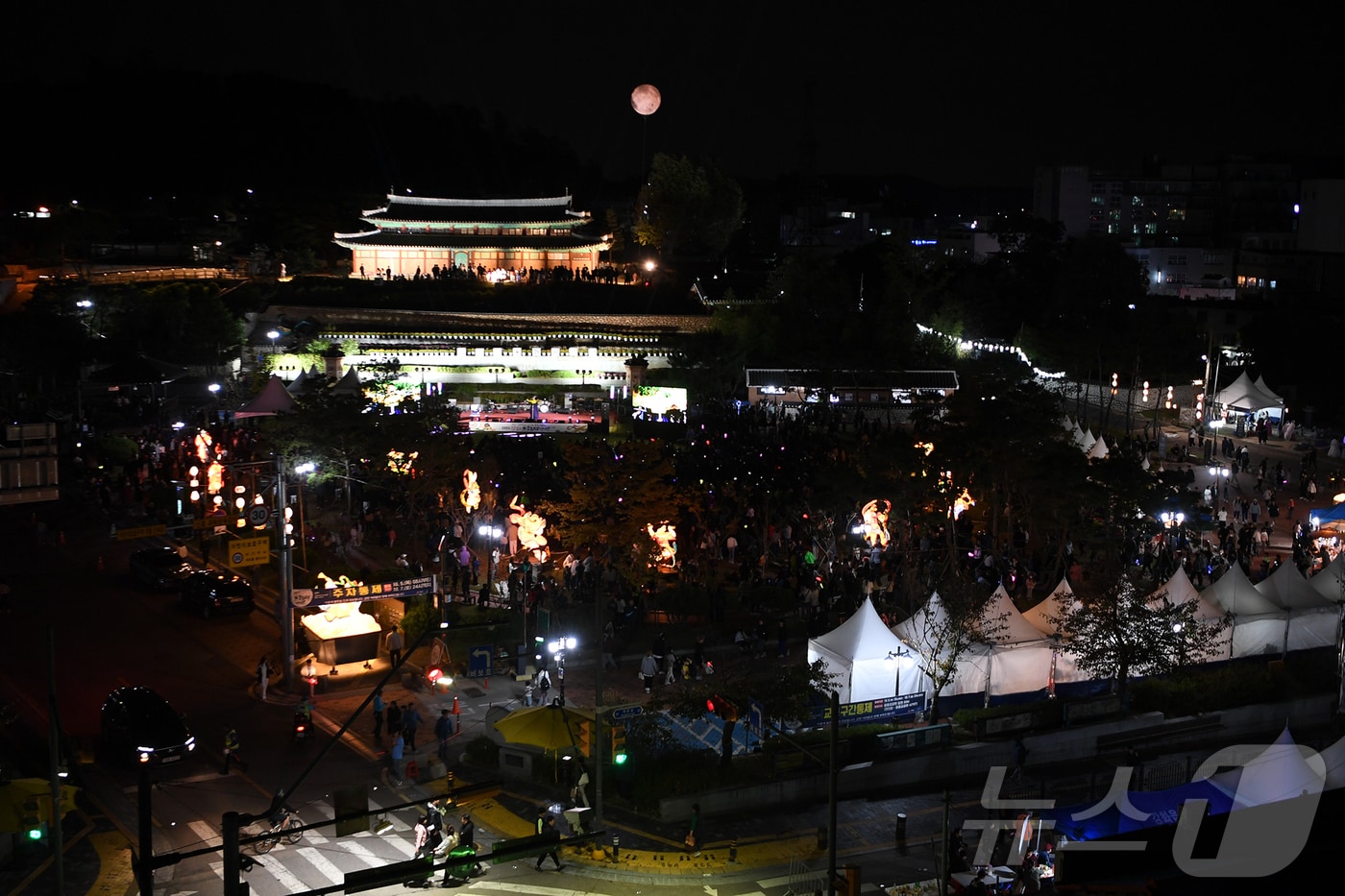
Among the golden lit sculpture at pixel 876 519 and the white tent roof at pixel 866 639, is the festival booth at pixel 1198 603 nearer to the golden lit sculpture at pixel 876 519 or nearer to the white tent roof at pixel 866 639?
the white tent roof at pixel 866 639

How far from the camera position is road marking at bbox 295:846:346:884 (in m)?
15.5

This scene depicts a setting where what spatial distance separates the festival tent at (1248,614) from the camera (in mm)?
23344

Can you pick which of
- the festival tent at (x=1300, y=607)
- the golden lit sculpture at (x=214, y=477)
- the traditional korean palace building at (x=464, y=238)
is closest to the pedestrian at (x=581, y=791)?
the festival tent at (x=1300, y=607)

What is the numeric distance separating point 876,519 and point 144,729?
1595 centimetres

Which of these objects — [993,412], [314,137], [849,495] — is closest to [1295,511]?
[993,412]

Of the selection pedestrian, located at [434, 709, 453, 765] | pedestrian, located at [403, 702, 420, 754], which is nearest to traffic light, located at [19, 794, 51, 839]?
pedestrian, located at [403, 702, 420, 754]

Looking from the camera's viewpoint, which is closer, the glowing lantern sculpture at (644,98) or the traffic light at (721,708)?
the traffic light at (721,708)

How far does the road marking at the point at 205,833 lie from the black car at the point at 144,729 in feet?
5.70

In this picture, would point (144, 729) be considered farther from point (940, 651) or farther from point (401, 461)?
point (401, 461)

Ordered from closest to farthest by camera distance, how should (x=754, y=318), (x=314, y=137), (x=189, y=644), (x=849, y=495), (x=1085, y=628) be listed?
(x=1085, y=628) < (x=189, y=644) < (x=849, y=495) < (x=754, y=318) < (x=314, y=137)

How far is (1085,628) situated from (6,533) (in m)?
26.4

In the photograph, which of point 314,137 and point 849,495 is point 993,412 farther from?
point 314,137

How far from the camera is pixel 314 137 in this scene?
319ft

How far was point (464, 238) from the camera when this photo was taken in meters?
63.6
